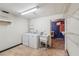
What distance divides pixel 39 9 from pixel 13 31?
0.51 m

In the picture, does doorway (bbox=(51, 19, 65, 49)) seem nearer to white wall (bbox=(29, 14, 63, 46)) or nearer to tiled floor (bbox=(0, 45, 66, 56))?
white wall (bbox=(29, 14, 63, 46))

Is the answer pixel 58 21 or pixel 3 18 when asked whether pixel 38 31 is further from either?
pixel 3 18

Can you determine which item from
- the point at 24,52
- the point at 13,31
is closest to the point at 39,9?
the point at 13,31

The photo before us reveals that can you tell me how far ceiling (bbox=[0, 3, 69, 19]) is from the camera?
1091 mm

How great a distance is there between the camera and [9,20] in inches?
47.2

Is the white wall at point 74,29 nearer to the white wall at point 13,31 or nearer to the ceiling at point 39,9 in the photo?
the ceiling at point 39,9

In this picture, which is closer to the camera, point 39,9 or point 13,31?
point 39,9

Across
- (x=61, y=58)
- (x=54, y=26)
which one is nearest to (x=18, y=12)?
(x=54, y=26)

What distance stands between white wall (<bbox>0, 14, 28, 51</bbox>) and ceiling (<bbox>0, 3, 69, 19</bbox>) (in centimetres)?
12

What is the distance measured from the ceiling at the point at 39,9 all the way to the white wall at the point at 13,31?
0.12m

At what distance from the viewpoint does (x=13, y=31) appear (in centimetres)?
129

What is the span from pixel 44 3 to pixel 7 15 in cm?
52

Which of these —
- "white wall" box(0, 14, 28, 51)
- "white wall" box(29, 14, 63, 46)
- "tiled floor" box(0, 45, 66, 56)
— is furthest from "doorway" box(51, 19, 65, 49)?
"white wall" box(0, 14, 28, 51)

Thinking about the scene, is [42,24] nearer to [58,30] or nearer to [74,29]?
[58,30]
